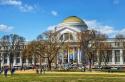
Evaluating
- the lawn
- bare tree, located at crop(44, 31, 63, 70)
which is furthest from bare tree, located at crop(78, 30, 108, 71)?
the lawn

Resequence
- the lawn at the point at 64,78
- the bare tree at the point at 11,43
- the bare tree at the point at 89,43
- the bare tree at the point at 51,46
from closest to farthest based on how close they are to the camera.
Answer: the lawn at the point at 64,78 → the bare tree at the point at 51,46 → the bare tree at the point at 89,43 → the bare tree at the point at 11,43

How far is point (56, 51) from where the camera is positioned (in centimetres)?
11856

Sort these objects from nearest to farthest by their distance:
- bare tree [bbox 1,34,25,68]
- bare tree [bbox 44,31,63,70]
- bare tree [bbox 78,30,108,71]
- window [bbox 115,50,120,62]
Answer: bare tree [bbox 44,31,63,70], bare tree [bbox 78,30,108,71], bare tree [bbox 1,34,25,68], window [bbox 115,50,120,62]

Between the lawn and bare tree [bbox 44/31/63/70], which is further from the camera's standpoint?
bare tree [bbox 44/31/63/70]

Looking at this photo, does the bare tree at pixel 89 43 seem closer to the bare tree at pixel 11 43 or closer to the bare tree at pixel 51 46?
the bare tree at pixel 51 46

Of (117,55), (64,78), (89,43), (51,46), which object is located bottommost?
(64,78)

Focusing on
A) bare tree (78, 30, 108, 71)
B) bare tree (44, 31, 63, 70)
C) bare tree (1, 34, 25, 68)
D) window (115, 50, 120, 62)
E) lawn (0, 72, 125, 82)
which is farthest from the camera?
window (115, 50, 120, 62)

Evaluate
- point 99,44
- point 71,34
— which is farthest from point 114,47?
point 99,44

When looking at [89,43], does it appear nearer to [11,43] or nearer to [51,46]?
[51,46]

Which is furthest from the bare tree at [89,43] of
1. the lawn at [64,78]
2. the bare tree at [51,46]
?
the lawn at [64,78]

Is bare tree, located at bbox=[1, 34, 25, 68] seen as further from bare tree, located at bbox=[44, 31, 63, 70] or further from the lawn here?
the lawn

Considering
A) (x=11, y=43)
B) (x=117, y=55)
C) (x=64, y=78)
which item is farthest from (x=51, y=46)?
(x=117, y=55)

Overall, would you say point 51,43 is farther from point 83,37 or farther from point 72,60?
point 72,60

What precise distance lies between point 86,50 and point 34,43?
17269 millimetres
